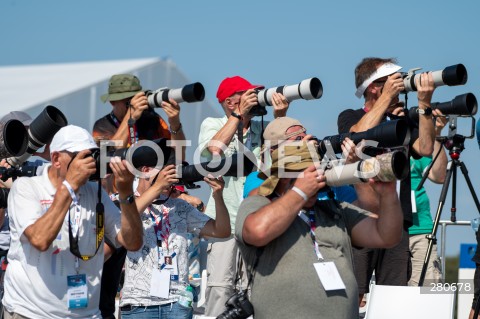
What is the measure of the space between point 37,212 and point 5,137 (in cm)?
85

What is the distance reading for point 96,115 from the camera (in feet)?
44.3

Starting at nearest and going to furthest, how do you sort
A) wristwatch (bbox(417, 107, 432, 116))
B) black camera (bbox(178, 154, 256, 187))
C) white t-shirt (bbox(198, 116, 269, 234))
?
black camera (bbox(178, 154, 256, 187)) < wristwatch (bbox(417, 107, 432, 116)) < white t-shirt (bbox(198, 116, 269, 234))

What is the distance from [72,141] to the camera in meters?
5.09

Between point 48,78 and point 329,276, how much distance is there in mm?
12995

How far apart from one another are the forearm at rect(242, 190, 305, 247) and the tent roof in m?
8.52

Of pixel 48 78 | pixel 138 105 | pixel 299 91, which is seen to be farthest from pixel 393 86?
pixel 48 78

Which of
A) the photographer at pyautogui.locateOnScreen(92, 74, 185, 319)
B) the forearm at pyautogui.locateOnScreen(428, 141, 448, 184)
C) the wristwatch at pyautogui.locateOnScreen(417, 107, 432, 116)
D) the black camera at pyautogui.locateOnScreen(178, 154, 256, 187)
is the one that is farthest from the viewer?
the forearm at pyautogui.locateOnScreen(428, 141, 448, 184)

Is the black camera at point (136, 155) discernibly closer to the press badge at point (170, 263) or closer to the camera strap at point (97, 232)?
the camera strap at point (97, 232)

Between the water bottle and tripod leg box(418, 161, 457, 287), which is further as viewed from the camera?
tripod leg box(418, 161, 457, 287)

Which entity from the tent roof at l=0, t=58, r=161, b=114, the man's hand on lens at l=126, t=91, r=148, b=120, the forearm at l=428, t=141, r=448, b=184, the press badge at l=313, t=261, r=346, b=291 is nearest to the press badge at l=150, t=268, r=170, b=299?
the man's hand on lens at l=126, t=91, r=148, b=120

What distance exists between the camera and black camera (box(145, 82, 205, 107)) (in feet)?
21.4

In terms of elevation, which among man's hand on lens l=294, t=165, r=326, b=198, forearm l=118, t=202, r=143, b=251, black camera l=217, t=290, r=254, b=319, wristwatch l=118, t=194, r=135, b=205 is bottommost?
black camera l=217, t=290, r=254, b=319

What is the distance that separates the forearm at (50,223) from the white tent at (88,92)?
24.0ft

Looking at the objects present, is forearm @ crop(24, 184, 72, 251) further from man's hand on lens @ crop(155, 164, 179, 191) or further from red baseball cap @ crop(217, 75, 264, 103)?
red baseball cap @ crop(217, 75, 264, 103)
